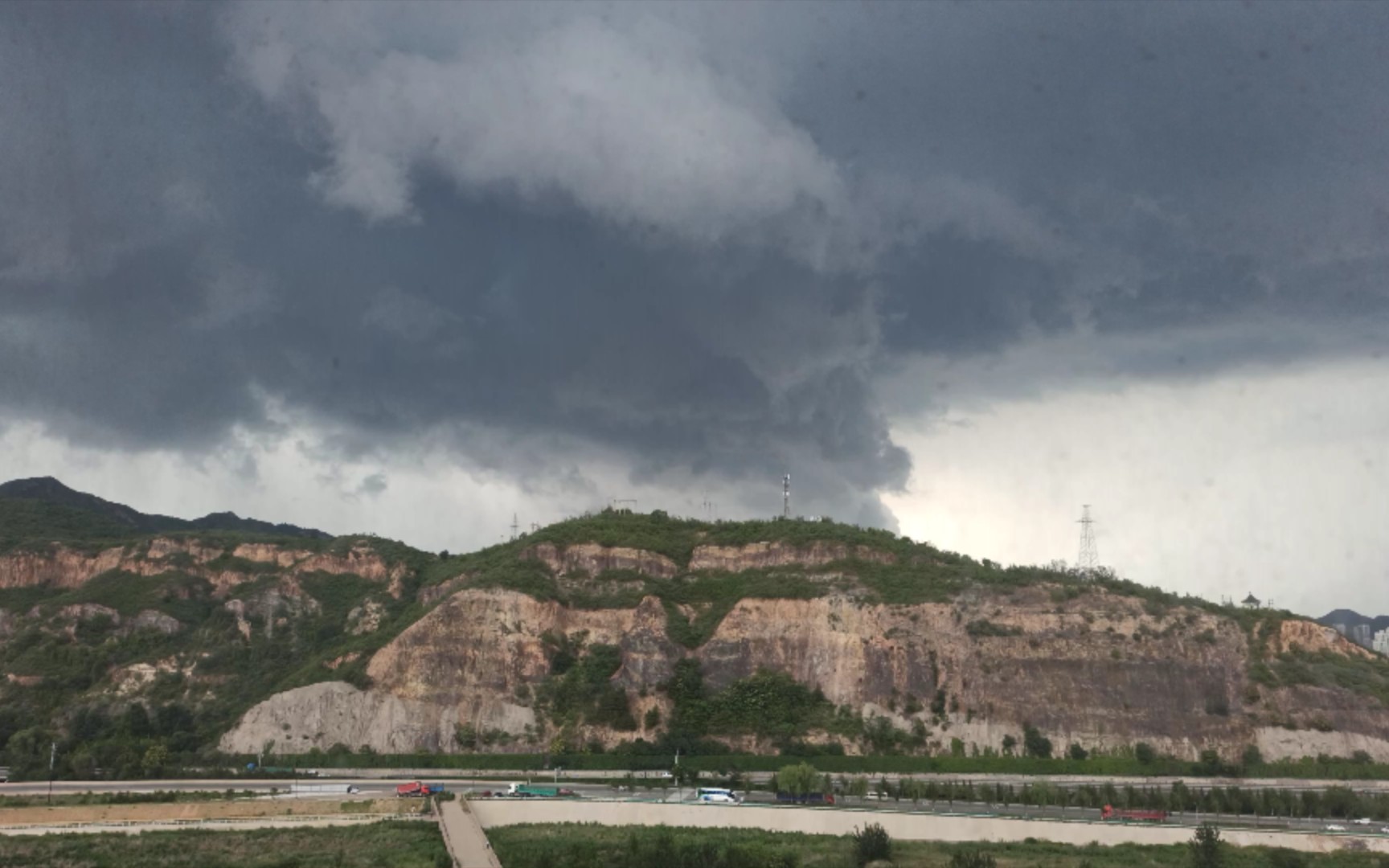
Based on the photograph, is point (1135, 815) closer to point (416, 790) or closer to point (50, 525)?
point (416, 790)

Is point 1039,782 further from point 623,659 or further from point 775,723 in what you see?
point 623,659

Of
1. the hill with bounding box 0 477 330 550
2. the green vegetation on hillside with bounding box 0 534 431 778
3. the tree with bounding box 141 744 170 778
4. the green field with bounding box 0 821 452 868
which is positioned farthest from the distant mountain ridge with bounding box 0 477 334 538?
the green field with bounding box 0 821 452 868

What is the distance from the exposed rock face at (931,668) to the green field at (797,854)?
148 feet

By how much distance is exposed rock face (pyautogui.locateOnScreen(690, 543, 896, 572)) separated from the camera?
126 metres

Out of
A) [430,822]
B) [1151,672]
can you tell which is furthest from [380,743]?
[1151,672]

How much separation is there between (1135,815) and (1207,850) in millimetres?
15684

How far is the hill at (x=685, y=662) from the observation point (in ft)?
338

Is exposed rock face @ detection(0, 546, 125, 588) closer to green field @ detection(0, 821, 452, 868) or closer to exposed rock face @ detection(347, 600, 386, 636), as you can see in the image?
exposed rock face @ detection(347, 600, 386, 636)

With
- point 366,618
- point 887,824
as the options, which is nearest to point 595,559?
point 366,618

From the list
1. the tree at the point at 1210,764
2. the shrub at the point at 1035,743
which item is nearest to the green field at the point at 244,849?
the shrub at the point at 1035,743

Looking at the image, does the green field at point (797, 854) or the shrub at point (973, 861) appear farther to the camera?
the green field at point (797, 854)

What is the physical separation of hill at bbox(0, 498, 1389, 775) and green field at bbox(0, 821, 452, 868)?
31436 millimetres

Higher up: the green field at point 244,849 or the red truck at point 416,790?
the red truck at point 416,790

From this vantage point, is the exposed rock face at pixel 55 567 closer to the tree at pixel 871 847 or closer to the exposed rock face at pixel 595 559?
the exposed rock face at pixel 595 559
